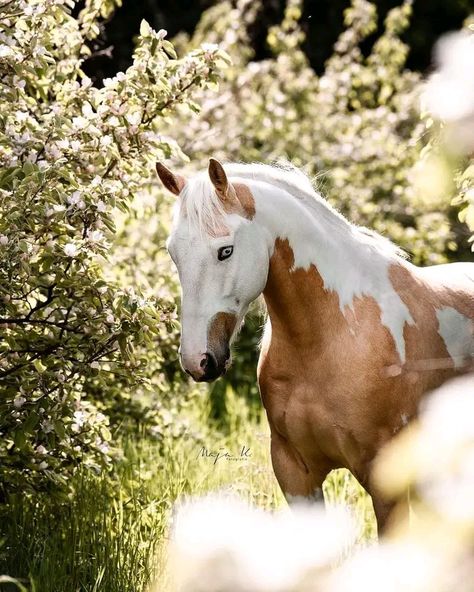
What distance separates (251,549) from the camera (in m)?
0.94

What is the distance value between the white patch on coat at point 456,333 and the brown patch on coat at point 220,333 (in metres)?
0.84

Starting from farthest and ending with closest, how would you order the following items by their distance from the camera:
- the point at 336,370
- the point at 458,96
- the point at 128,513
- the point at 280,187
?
the point at 128,513 → the point at 280,187 → the point at 336,370 → the point at 458,96

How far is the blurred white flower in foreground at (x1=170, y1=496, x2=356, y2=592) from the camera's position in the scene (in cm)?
93

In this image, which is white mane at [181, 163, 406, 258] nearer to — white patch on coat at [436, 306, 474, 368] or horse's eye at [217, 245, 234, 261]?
horse's eye at [217, 245, 234, 261]

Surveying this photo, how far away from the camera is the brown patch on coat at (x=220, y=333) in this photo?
8.84 ft

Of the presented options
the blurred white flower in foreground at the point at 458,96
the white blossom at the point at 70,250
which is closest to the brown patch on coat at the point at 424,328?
the white blossom at the point at 70,250

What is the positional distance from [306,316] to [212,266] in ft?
1.39

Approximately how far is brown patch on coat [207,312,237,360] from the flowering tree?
47cm

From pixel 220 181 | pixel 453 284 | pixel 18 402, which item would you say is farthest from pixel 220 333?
pixel 453 284

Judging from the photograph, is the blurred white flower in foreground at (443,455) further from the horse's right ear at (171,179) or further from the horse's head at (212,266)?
the horse's right ear at (171,179)

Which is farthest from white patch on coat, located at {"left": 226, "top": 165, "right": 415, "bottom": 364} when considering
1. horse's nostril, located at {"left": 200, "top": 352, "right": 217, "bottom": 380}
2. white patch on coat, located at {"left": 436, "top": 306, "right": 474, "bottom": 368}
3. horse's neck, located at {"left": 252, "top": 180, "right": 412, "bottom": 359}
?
horse's nostril, located at {"left": 200, "top": 352, "right": 217, "bottom": 380}

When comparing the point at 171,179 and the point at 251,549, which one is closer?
the point at 251,549

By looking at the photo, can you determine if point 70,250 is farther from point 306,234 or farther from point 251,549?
point 251,549

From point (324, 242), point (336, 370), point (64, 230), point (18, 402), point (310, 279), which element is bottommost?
point (18, 402)
